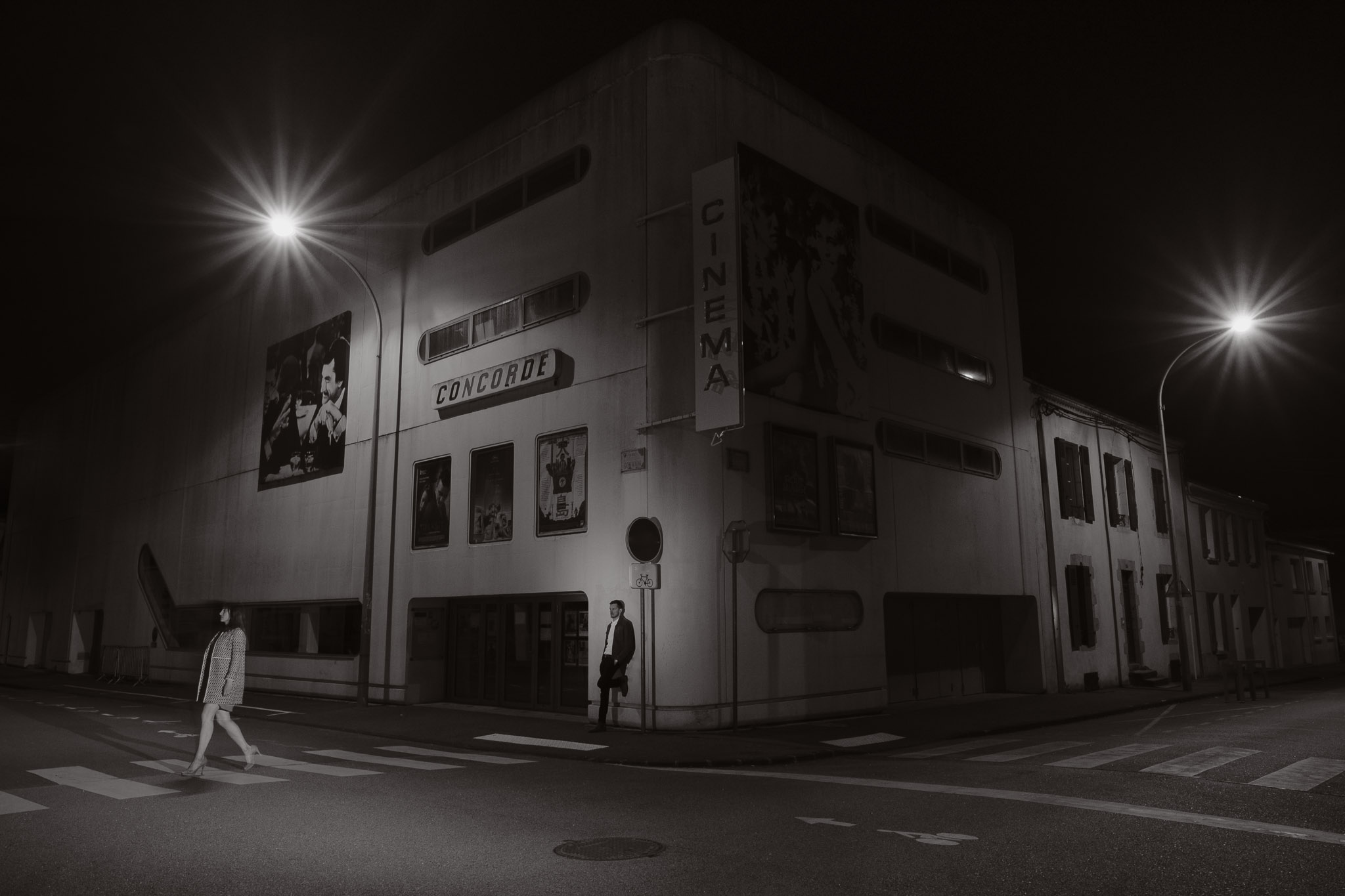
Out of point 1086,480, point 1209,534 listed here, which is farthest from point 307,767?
point 1209,534

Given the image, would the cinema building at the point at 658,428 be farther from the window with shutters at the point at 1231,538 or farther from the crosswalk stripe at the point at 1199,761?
the window with shutters at the point at 1231,538

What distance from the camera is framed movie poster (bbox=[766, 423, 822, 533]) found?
16.5 metres

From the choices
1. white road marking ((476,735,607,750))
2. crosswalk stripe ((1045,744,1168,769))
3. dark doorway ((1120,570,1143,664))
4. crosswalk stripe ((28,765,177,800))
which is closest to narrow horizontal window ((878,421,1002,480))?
dark doorway ((1120,570,1143,664))

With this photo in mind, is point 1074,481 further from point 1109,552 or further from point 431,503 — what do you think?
point 431,503

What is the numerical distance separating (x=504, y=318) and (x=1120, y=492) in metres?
22.2

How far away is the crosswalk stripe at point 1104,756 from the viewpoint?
10.5m

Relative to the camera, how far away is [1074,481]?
27.3 m

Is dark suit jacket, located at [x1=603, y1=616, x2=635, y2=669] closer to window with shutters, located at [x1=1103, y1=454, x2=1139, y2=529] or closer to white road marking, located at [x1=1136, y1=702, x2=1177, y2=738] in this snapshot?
white road marking, located at [x1=1136, y1=702, x2=1177, y2=738]

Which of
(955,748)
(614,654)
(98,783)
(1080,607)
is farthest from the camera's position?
(1080,607)

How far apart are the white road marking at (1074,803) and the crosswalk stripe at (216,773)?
15.5ft

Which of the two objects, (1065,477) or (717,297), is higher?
(717,297)

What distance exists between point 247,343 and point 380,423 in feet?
32.8

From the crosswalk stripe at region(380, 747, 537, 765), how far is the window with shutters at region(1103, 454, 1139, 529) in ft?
77.1

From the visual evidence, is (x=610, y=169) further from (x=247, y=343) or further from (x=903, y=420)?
(x=247, y=343)
